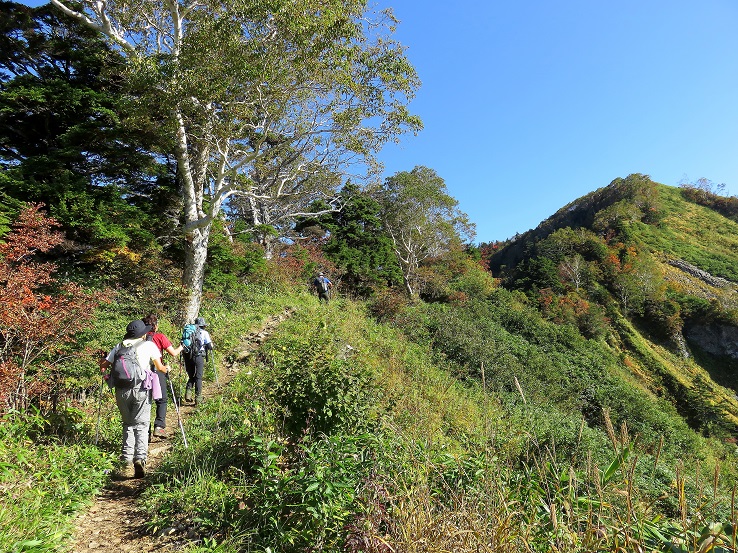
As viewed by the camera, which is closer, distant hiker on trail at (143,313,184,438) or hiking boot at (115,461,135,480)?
hiking boot at (115,461,135,480)

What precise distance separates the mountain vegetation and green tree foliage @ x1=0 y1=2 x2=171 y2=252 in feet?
0.21

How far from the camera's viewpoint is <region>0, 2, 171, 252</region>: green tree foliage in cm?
904

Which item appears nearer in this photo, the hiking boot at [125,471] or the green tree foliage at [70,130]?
the hiking boot at [125,471]

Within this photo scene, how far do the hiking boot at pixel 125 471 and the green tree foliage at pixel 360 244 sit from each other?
17131 millimetres

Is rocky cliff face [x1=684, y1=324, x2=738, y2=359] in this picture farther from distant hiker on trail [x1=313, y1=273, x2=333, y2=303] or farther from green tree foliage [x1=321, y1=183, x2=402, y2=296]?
distant hiker on trail [x1=313, y1=273, x2=333, y2=303]

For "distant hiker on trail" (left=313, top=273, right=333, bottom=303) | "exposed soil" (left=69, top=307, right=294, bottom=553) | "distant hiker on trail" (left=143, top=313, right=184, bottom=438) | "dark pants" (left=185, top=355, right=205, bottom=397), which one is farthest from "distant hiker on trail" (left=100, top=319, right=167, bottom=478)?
"distant hiker on trail" (left=313, top=273, right=333, bottom=303)

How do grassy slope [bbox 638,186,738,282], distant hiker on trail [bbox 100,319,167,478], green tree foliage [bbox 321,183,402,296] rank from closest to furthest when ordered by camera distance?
distant hiker on trail [bbox 100,319,167,478], green tree foliage [bbox 321,183,402,296], grassy slope [bbox 638,186,738,282]

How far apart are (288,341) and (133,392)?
4.97 metres

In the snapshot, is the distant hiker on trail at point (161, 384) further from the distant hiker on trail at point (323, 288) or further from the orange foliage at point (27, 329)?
the distant hiker on trail at point (323, 288)

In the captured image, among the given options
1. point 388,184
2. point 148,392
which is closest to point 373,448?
point 148,392

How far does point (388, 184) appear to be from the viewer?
1058 inches

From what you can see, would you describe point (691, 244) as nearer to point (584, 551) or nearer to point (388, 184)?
point (388, 184)

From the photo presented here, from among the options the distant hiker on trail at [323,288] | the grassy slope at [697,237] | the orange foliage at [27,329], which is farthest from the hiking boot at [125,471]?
the grassy slope at [697,237]

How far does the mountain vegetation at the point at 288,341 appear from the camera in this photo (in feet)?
8.89
